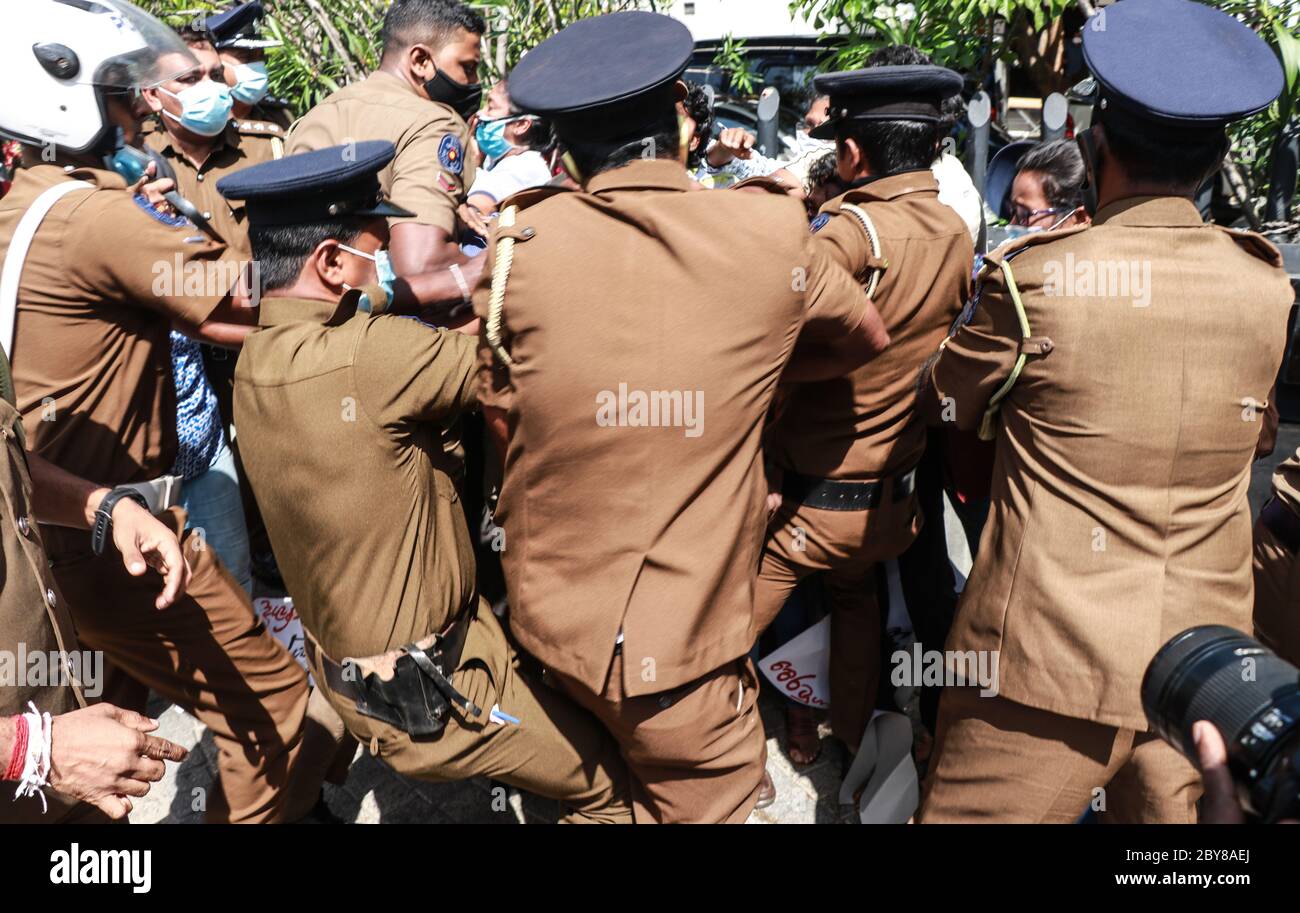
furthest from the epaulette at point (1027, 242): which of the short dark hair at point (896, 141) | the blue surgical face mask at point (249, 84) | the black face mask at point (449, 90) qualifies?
the blue surgical face mask at point (249, 84)

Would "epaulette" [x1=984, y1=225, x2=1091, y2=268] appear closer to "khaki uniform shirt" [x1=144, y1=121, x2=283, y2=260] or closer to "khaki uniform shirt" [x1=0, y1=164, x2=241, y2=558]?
"khaki uniform shirt" [x1=0, y1=164, x2=241, y2=558]

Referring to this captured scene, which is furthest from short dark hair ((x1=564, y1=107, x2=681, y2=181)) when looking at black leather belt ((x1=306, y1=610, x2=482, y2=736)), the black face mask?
the black face mask

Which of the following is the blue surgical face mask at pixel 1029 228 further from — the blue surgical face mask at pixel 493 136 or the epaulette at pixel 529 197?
the blue surgical face mask at pixel 493 136

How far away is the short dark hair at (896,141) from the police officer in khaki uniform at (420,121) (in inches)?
44.5

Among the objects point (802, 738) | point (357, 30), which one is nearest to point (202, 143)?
point (357, 30)

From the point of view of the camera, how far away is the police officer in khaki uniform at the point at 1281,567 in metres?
2.48

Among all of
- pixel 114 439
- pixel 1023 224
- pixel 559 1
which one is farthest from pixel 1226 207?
pixel 114 439

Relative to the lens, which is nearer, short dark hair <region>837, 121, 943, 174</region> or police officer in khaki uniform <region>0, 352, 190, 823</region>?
police officer in khaki uniform <region>0, 352, 190, 823</region>

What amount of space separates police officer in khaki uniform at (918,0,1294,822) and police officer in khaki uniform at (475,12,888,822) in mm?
438

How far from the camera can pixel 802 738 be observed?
347 centimetres

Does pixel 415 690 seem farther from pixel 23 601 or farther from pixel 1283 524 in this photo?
Answer: pixel 1283 524

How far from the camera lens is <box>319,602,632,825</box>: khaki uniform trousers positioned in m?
2.37

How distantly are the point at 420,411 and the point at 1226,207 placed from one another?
4668mm

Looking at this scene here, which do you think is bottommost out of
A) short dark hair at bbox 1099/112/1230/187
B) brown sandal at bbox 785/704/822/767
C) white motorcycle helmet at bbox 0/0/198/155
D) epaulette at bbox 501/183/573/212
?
brown sandal at bbox 785/704/822/767
